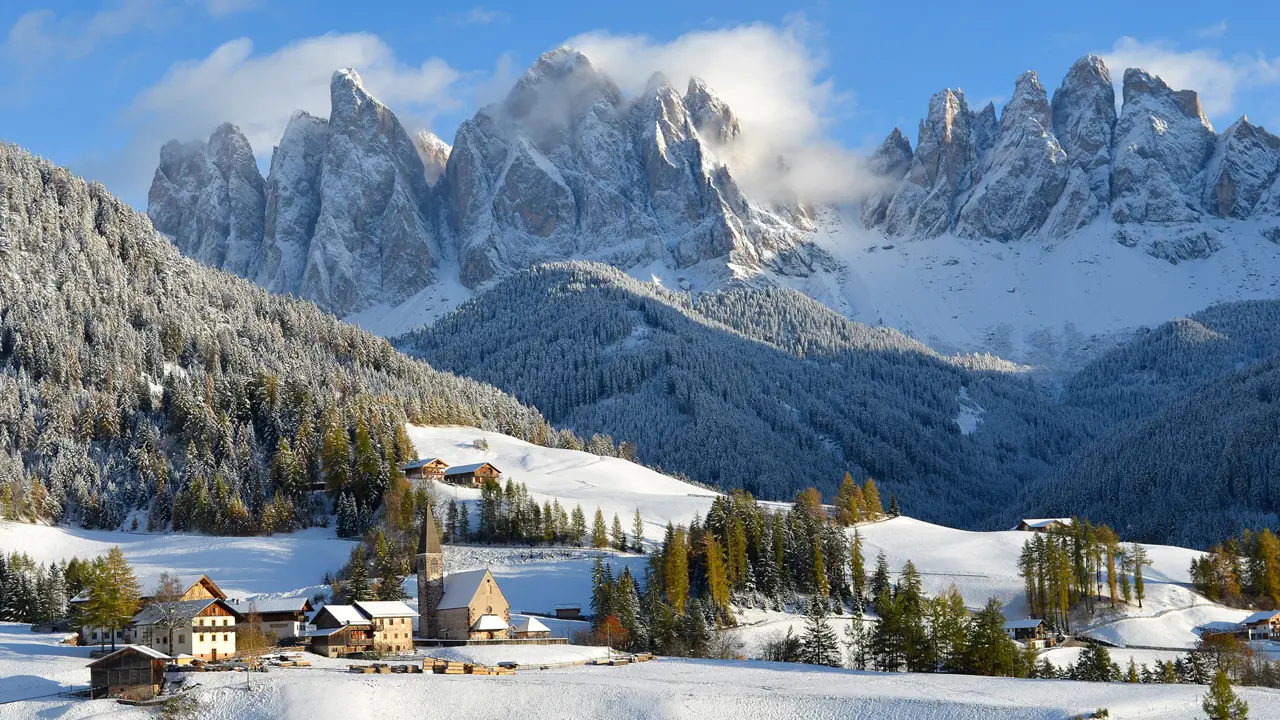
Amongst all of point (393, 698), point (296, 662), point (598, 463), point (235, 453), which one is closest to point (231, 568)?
point (235, 453)

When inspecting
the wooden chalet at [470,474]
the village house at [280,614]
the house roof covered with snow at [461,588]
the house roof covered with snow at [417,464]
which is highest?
the house roof covered with snow at [417,464]

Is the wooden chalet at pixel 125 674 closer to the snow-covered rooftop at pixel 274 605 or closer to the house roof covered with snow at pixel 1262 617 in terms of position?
the snow-covered rooftop at pixel 274 605

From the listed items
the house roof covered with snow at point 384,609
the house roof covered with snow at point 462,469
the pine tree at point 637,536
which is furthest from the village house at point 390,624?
the house roof covered with snow at point 462,469

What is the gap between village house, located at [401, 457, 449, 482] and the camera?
166 meters

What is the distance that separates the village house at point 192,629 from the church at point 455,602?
15733 mm

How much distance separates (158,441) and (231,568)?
33947mm

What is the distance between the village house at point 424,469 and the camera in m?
166

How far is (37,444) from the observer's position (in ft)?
519

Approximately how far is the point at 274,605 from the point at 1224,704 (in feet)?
207

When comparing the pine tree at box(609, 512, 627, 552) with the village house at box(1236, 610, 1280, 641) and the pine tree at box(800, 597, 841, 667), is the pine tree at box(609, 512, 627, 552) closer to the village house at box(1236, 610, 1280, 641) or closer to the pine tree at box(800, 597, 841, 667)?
the pine tree at box(800, 597, 841, 667)

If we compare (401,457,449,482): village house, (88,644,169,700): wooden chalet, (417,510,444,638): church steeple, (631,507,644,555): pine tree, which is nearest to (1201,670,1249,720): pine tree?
(417,510,444,638): church steeple

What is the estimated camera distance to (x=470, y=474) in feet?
553

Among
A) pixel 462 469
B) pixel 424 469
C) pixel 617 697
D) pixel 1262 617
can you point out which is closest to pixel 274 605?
pixel 617 697

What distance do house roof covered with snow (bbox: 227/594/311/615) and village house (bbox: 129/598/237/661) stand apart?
20.7 ft
